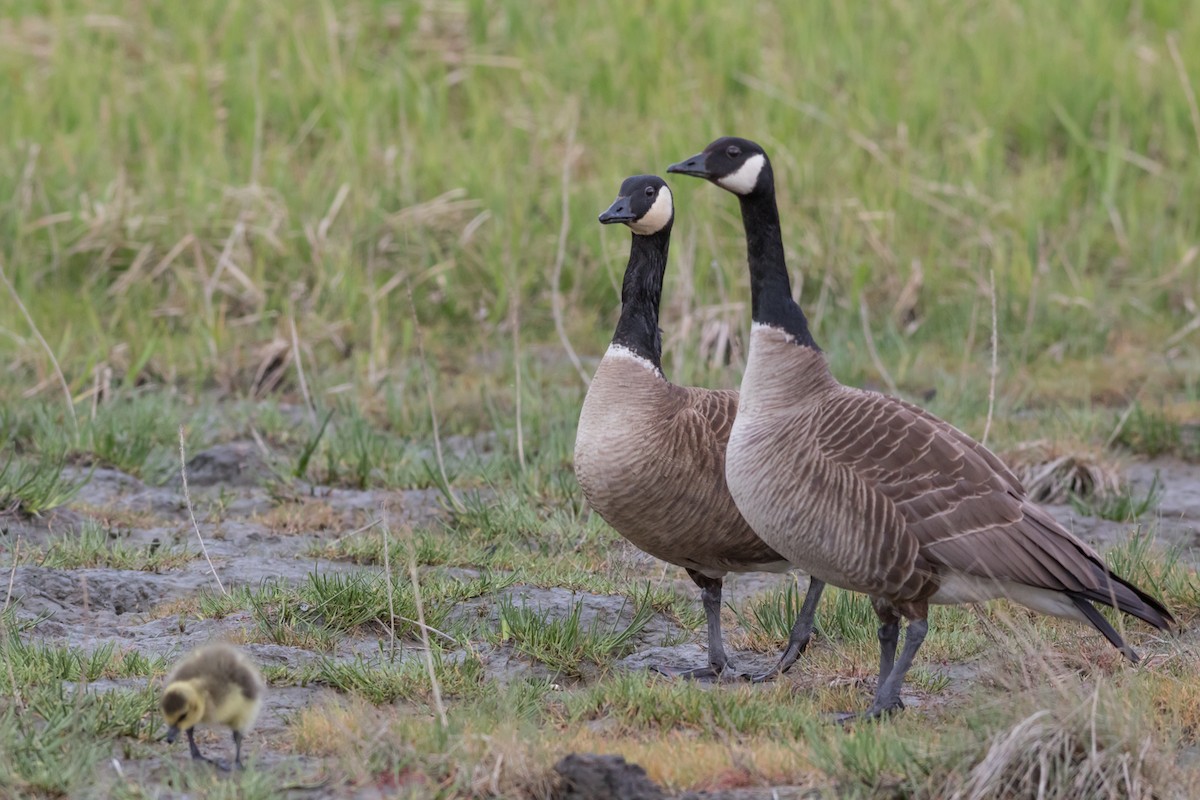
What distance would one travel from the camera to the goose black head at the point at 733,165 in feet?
19.6

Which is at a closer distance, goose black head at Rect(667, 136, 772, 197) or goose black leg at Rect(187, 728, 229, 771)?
goose black leg at Rect(187, 728, 229, 771)

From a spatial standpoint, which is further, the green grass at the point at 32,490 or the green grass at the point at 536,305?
the green grass at the point at 32,490

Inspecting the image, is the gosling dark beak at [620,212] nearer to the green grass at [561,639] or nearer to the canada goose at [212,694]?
the green grass at [561,639]

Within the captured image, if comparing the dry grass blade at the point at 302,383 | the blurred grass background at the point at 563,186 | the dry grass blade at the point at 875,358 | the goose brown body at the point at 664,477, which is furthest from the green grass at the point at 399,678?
the dry grass blade at the point at 875,358

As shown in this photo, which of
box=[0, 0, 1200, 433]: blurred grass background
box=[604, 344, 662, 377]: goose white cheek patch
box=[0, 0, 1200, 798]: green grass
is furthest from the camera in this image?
box=[0, 0, 1200, 433]: blurred grass background

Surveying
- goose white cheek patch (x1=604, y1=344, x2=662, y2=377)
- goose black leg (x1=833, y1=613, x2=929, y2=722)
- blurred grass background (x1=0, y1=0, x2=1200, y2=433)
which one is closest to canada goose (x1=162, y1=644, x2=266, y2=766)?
goose black leg (x1=833, y1=613, x2=929, y2=722)

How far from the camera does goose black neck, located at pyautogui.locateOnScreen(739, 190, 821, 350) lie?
588cm

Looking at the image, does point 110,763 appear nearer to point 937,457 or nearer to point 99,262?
point 937,457

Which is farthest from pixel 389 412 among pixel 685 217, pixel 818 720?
pixel 818 720

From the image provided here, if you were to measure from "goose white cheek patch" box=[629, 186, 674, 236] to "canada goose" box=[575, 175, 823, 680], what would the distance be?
18cm

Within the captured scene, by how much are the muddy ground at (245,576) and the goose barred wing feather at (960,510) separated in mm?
675

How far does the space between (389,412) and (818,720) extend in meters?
4.55

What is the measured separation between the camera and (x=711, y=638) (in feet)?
19.8

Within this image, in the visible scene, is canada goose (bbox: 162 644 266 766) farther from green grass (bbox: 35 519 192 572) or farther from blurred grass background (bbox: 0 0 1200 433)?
blurred grass background (bbox: 0 0 1200 433)
